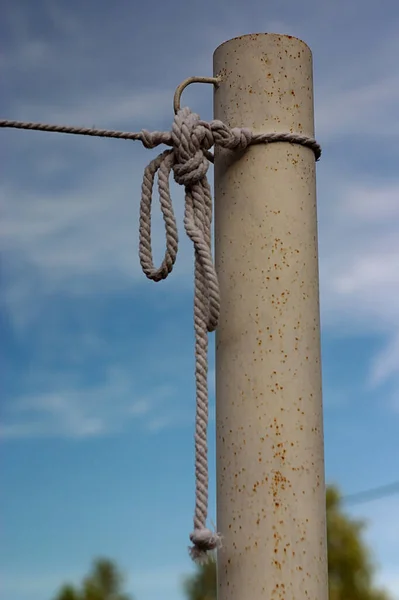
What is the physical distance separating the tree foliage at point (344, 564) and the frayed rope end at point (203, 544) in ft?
16.8

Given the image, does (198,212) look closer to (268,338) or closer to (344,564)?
(268,338)

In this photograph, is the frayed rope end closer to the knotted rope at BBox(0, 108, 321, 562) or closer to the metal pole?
the metal pole

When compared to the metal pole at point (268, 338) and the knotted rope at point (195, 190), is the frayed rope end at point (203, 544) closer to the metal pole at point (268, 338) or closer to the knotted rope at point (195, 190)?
the metal pole at point (268, 338)

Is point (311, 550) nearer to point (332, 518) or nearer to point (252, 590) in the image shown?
Result: point (252, 590)

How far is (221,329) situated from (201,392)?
0.10 metres

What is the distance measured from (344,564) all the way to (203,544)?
17.9ft

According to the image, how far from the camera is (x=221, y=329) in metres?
1.37

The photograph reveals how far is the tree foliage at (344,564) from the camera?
247 inches

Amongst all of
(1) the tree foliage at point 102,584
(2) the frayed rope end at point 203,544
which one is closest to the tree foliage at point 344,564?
(1) the tree foliage at point 102,584

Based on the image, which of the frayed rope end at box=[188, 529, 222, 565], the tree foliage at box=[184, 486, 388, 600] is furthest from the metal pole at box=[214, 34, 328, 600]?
the tree foliage at box=[184, 486, 388, 600]

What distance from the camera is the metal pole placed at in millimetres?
1274

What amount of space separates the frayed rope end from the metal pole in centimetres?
2

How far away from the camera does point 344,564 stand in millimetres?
6402

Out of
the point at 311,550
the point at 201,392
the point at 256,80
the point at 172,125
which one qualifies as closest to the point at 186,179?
the point at 172,125
